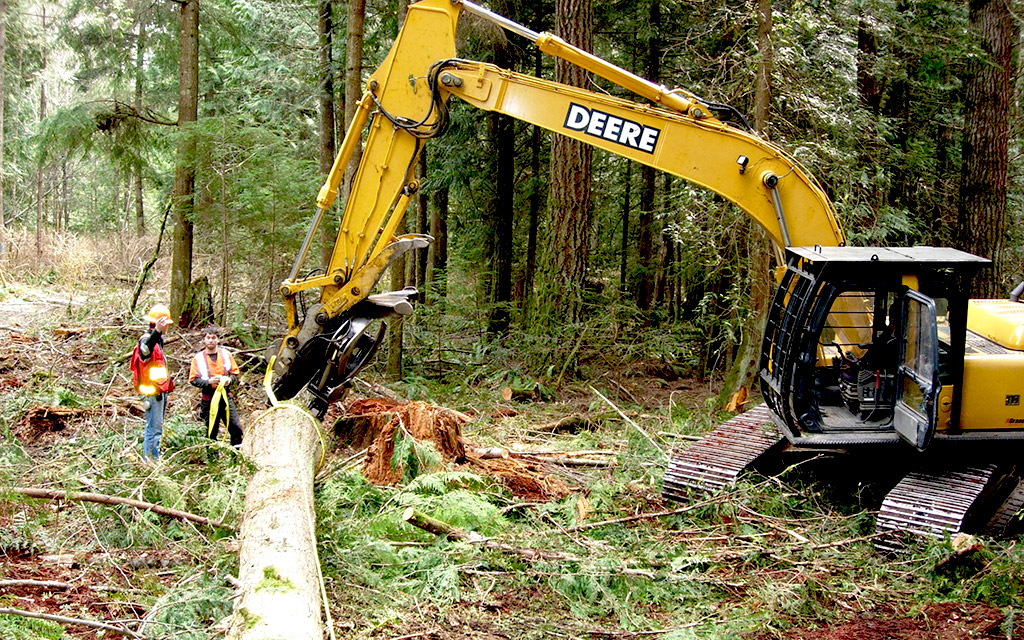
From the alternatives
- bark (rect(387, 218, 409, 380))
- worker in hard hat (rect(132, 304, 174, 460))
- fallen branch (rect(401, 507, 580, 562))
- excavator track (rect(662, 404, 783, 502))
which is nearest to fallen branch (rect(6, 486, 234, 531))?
fallen branch (rect(401, 507, 580, 562))

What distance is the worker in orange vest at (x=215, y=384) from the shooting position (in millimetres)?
8617

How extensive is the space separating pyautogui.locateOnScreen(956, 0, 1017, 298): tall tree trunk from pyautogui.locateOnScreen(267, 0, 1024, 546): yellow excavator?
5405 millimetres

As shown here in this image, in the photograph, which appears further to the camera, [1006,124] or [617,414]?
[1006,124]

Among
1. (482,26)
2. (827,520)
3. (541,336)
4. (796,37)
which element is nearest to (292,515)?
(827,520)

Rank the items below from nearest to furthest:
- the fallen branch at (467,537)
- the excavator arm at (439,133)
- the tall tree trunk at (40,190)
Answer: the fallen branch at (467,537), the excavator arm at (439,133), the tall tree trunk at (40,190)

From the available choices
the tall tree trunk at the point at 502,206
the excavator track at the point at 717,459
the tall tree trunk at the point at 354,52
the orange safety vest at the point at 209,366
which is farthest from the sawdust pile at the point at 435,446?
the tall tree trunk at the point at 502,206

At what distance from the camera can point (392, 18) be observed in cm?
1567

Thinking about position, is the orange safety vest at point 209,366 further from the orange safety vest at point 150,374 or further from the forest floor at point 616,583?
the forest floor at point 616,583

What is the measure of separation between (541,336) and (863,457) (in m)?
5.64

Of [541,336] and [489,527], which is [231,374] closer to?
[489,527]

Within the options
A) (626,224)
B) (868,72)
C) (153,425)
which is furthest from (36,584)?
(626,224)

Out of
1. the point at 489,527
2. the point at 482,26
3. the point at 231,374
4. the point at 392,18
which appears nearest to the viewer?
the point at 489,527

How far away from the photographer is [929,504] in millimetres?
6453

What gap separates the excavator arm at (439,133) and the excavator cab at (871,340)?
2.43 feet
